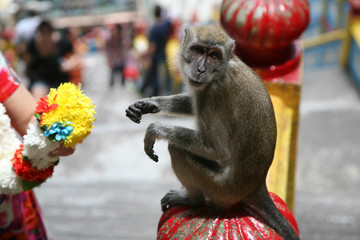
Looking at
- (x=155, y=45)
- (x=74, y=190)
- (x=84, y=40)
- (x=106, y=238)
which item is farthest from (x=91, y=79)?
(x=106, y=238)

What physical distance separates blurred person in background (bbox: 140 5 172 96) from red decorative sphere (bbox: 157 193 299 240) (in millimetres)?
5749

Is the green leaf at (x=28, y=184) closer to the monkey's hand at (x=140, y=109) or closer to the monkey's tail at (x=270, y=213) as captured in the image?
the monkey's hand at (x=140, y=109)

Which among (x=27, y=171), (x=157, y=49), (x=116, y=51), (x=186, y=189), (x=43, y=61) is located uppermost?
(x=27, y=171)

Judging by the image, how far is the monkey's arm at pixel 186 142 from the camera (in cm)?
169

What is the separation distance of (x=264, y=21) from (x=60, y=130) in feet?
3.97

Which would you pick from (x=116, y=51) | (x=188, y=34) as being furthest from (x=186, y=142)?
(x=116, y=51)

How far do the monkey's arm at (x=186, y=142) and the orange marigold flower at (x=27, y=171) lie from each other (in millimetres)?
462

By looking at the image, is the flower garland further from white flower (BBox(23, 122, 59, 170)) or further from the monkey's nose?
the monkey's nose

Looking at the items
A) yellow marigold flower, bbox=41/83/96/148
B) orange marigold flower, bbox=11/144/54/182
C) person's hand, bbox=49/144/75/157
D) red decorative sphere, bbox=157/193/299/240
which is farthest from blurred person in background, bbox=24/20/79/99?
red decorative sphere, bbox=157/193/299/240

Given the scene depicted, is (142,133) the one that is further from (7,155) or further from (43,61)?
(7,155)

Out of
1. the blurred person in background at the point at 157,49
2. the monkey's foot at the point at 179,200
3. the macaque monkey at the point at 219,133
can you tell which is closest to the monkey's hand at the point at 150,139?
the macaque monkey at the point at 219,133

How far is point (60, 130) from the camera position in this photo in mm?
1572

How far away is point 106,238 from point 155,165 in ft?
7.40

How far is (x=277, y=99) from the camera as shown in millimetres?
2283
